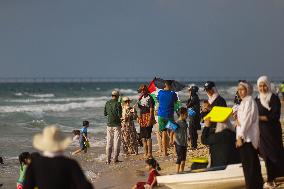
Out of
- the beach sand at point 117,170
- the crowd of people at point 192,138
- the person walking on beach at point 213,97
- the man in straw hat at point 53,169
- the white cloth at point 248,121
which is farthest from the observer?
the beach sand at point 117,170

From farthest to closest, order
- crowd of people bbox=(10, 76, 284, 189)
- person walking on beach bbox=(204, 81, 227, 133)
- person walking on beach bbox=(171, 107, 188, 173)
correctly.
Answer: person walking on beach bbox=(171, 107, 188, 173)
person walking on beach bbox=(204, 81, 227, 133)
crowd of people bbox=(10, 76, 284, 189)

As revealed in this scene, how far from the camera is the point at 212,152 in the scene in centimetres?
943

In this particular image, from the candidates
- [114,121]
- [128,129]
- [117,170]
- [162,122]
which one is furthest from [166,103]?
[128,129]

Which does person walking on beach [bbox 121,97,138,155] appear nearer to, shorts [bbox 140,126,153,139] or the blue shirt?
shorts [bbox 140,126,153,139]

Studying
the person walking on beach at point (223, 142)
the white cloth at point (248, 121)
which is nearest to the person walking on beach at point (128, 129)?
the person walking on beach at point (223, 142)

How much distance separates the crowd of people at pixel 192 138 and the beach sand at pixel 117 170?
0.34 metres

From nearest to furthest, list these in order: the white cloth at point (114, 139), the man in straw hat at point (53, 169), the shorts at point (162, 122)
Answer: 1. the man in straw hat at point (53, 169)
2. the shorts at point (162, 122)
3. the white cloth at point (114, 139)

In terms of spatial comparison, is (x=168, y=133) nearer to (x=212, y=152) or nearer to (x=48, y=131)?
(x=212, y=152)

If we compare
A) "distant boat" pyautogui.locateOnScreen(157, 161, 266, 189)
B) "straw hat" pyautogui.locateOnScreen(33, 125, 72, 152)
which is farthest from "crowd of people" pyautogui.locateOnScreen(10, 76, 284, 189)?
"distant boat" pyautogui.locateOnScreen(157, 161, 266, 189)

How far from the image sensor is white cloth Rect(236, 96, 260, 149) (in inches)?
314

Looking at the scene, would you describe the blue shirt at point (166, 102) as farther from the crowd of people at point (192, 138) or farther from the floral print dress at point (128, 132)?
the floral print dress at point (128, 132)

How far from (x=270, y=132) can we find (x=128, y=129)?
692cm

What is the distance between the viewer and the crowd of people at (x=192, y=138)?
208 inches

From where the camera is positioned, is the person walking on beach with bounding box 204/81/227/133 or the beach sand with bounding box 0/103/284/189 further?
the beach sand with bounding box 0/103/284/189
